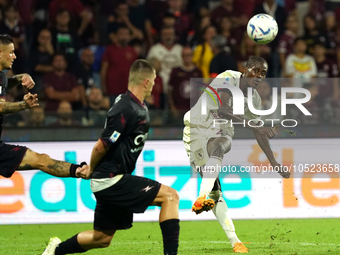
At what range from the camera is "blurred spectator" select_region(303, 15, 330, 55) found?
11758mm

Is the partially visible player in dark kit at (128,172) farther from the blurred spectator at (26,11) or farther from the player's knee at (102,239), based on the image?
the blurred spectator at (26,11)

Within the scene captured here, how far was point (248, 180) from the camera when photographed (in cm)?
930

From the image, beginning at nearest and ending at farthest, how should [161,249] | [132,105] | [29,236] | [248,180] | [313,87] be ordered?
[132,105] → [161,249] → [29,236] → [248,180] → [313,87]

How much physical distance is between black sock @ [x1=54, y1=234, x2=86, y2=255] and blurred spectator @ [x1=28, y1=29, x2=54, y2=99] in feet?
17.1

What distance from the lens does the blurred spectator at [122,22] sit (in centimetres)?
1134

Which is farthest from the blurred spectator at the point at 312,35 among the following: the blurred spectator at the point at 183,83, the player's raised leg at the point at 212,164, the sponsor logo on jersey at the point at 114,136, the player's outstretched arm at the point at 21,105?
the sponsor logo on jersey at the point at 114,136

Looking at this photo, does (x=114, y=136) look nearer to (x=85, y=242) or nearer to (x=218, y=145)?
(x=85, y=242)

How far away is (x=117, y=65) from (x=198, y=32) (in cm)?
194

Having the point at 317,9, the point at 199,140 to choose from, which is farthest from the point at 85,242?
the point at 317,9

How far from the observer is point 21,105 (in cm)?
583

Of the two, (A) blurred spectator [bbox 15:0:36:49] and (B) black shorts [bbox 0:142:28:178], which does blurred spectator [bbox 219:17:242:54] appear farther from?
(B) black shorts [bbox 0:142:28:178]

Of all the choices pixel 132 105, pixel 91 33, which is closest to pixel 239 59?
pixel 91 33

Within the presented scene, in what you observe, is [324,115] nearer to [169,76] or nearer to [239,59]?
[239,59]

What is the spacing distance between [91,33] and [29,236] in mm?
4745
